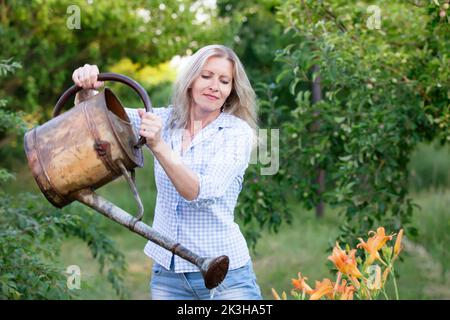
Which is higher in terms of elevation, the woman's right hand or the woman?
the woman's right hand

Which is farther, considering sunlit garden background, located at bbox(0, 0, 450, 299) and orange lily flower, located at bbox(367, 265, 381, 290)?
sunlit garden background, located at bbox(0, 0, 450, 299)

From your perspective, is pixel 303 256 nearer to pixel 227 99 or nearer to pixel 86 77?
pixel 227 99

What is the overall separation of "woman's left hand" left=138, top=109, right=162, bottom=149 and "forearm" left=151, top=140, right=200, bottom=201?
2 centimetres

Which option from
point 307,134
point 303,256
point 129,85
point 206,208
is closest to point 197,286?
point 206,208

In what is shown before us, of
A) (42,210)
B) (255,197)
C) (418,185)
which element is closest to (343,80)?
(255,197)

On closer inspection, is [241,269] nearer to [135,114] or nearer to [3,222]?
[135,114]

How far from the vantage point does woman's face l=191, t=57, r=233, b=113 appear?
2.45 meters

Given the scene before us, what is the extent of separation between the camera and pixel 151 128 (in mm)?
2100

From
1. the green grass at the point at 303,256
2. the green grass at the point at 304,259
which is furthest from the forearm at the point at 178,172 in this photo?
the green grass at the point at 304,259

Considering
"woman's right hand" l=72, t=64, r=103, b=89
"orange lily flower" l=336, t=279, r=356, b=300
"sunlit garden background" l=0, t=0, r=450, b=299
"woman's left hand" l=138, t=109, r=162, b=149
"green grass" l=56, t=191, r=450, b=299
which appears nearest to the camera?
"orange lily flower" l=336, t=279, r=356, b=300

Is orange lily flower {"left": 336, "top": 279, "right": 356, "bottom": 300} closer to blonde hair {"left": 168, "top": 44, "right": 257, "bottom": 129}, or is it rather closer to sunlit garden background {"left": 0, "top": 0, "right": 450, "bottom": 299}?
blonde hair {"left": 168, "top": 44, "right": 257, "bottom": 129}

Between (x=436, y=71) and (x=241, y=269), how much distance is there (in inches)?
67.7

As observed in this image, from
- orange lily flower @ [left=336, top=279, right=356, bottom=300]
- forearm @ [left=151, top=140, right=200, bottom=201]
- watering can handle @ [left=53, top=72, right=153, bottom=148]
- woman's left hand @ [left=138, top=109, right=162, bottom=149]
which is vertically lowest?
orange lily flower @ [left=336, top=279, right=356, bottom=300]

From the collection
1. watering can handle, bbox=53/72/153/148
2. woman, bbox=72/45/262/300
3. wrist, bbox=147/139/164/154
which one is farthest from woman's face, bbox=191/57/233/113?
wrist, bbox=147/139/164/154
